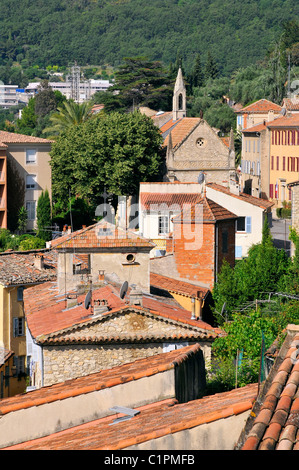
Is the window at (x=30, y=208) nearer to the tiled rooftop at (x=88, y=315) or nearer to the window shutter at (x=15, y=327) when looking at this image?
the window shutter at (x=15, y=327)

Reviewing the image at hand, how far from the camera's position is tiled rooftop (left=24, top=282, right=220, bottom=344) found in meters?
19.7

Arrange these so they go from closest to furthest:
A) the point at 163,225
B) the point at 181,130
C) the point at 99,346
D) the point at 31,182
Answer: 1. the point at 99,346
2. the point at 163,225
3. the point at 31,182
4. the point at 181,130

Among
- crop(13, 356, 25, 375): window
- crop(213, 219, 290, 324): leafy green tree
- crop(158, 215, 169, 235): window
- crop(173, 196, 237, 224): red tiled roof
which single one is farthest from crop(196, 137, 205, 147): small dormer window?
crop(13, 356, 25, 375): window

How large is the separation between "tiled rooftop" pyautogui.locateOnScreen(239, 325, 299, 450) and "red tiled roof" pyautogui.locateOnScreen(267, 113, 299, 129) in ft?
159

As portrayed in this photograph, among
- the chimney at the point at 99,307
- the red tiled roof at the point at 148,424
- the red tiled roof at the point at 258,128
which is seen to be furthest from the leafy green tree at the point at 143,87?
the red tiled roof at the point at 148,424

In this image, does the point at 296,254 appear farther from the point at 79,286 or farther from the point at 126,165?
the point at 126,165

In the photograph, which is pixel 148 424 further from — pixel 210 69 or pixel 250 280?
pixel 210 69

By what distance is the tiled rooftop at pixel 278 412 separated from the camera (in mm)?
8391

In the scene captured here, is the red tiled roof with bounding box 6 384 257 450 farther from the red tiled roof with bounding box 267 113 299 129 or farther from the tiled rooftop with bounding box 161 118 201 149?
the red tiled roof with bounding box 267 113 299 129

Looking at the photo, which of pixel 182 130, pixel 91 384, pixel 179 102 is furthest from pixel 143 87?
pixel 91 384

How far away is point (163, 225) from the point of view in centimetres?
4656

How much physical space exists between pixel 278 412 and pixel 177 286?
20.4 meters

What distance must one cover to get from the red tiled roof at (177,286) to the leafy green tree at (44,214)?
2272cm

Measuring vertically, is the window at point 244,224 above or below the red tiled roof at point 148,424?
above
